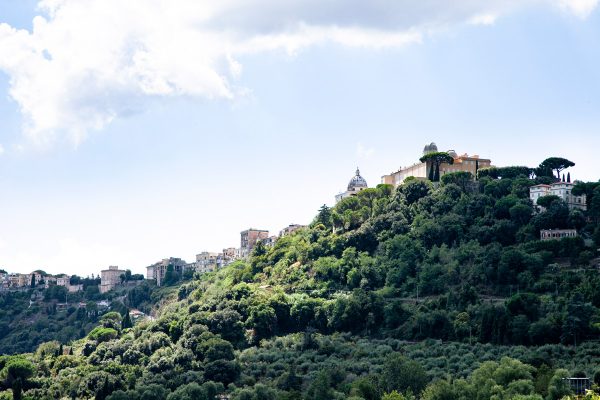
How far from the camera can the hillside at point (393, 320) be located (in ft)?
165

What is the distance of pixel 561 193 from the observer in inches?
2864

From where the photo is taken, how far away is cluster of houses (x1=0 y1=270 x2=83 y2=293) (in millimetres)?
129875

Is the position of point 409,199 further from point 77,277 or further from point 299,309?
point 77,277

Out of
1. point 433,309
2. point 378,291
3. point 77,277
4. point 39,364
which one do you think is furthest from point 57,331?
point 433,309

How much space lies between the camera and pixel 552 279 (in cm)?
5953

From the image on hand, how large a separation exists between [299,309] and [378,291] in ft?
20.3

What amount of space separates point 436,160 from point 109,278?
64.3 metres

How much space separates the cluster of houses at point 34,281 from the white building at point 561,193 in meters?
78.0

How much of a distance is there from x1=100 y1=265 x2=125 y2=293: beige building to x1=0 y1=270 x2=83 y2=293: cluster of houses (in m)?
3.33

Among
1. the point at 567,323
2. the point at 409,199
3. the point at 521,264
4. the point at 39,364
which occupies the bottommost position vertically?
the point at 39,364

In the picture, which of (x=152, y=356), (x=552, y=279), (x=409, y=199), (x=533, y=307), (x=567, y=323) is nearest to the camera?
(x=567, y=323)

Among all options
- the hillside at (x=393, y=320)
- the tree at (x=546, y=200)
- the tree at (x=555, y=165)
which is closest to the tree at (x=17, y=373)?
the hillside at (x=393, y=320)

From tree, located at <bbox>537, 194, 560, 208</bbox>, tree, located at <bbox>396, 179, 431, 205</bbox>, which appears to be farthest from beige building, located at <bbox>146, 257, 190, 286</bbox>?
tree, located at <bbox>537, 194, 560, 208</bbox>

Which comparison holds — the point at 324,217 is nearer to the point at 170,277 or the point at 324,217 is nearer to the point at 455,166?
the point at 455,166
